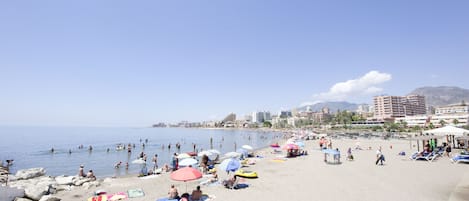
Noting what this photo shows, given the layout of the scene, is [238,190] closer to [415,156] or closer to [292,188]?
[292,188]

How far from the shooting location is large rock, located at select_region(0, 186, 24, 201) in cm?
1203

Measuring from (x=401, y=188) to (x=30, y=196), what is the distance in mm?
18394

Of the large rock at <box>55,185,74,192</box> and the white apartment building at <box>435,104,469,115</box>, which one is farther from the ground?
the white apartment building at <box>435,104,469,115</box>

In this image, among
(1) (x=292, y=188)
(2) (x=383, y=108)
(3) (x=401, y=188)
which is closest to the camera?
(3) (x=401, y=188)

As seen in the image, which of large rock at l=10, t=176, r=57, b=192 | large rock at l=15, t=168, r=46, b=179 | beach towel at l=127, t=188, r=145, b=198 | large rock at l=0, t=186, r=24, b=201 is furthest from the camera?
large rock at l=15, t=168, r=46, b=179

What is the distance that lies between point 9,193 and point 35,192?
103 centimetres

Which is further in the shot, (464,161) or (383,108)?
(383,108)

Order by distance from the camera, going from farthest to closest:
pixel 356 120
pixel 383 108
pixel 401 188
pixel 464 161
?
pixel 383 108
pixel 356 120
pixel 464 161
pixel 401 188

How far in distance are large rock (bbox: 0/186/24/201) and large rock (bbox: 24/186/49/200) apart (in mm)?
249

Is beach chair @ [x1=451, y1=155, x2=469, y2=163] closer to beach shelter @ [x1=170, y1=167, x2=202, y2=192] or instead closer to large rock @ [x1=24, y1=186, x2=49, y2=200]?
beach shelter @ [x1=170, y1=167, x2=202, y2=192]

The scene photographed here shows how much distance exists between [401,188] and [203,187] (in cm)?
982

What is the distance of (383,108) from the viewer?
155 m

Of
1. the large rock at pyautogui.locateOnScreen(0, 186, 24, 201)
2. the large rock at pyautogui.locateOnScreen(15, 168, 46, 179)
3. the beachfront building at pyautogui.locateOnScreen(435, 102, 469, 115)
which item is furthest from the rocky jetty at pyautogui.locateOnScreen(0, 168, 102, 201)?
the beachfront building at pyautogui.locateOnScreen(435, 102, 469, 115)

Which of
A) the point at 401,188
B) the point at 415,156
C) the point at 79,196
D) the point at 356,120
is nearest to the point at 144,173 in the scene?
the point at 79,196
